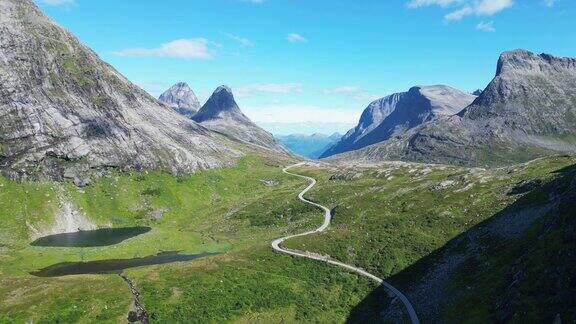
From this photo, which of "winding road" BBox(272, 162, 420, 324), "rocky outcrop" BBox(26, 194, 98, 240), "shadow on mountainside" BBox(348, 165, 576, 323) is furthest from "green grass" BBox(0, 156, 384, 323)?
"shadow on mountainside" BBox(348, 165, 576, 323)

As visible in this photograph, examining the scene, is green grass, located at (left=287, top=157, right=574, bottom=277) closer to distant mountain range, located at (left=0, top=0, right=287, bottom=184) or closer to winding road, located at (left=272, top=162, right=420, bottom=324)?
winding road, located at (left=272, top=162, right=420, bottom=324)

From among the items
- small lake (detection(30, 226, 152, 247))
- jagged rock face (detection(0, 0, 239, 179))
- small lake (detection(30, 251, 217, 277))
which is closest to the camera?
small lake (detection(30, 251, 217, 277))

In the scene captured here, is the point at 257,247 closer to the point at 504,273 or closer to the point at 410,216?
the point at 410,216

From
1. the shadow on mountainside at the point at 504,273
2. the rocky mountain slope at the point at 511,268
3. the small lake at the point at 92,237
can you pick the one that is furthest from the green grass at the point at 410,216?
the small lake at the point at 92,237

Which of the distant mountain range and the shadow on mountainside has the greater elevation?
the distant mountain range

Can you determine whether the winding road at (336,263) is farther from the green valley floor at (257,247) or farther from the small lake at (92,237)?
the small lake at (92,237)

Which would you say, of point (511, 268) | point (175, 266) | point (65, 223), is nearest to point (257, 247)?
point (175, 266)
